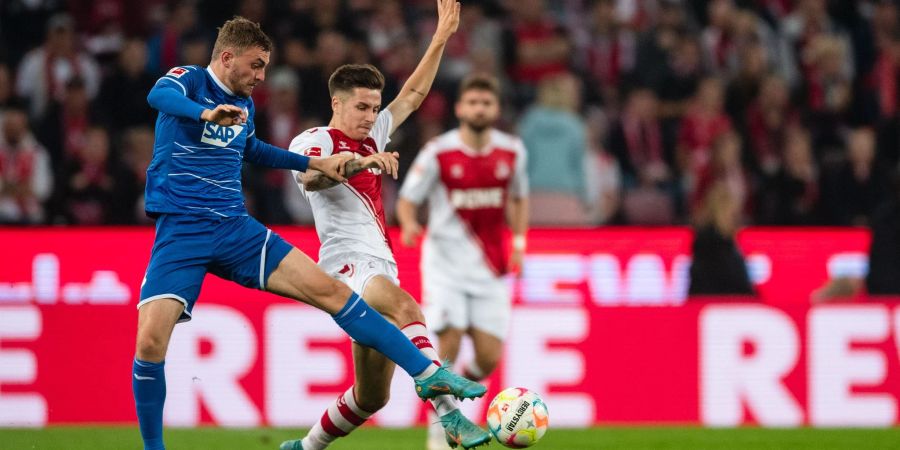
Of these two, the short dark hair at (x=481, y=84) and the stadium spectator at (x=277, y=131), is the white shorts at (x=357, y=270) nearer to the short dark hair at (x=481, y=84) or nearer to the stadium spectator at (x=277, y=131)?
the short dark hair at (x=481, y=84)

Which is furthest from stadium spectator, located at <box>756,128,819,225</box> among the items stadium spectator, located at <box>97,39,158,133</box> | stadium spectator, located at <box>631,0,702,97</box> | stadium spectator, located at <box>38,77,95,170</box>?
stadium spectator, located at <box>38,77,95,170</box>

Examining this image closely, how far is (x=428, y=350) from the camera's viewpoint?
719 cm

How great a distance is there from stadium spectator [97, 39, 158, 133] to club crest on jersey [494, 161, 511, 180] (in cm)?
473

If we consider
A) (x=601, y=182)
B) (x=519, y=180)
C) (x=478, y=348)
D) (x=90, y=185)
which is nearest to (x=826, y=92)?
(x=601, y=182)

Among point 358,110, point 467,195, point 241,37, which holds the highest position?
point 241,37

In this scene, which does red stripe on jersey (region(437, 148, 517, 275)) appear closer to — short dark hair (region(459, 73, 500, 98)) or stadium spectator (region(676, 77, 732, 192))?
short dark hair (region(459, 73, 500, 98))

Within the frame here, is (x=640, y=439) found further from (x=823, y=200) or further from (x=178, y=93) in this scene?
(x=823, y=200)

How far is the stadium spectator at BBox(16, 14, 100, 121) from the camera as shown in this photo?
13.5 metres

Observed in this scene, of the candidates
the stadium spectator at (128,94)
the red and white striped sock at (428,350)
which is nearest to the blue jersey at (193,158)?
the red and white striped sock at (428,350)

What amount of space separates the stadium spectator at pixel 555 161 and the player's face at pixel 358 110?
552 cm

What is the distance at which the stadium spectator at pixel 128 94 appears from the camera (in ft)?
44.0

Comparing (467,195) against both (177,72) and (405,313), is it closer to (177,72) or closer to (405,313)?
(405,313)

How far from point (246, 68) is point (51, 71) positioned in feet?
23.6

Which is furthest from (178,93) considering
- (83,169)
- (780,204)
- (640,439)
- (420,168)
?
(780,204)
